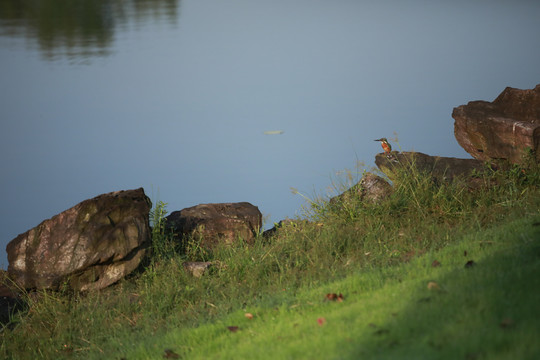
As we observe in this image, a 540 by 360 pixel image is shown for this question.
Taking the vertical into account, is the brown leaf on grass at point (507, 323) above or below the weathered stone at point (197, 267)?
above

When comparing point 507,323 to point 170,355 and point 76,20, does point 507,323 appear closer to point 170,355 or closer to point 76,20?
point 170,355

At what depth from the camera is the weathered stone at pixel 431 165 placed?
7.15 meters

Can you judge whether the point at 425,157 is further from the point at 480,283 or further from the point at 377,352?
the point at 377,352

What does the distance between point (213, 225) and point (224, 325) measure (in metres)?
2.93

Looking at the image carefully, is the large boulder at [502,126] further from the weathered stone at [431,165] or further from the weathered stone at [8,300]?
the weathered stone at [8,300]

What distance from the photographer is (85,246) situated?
6.07m

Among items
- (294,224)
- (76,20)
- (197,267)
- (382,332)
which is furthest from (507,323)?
(76,20)

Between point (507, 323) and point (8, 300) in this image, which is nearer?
point (507, 323)

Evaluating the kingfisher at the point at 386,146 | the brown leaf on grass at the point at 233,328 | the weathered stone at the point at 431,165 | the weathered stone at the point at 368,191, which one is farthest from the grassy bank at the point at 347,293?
the kingfisher at the point at 386,146

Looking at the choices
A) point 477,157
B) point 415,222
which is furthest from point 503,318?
point 477,157

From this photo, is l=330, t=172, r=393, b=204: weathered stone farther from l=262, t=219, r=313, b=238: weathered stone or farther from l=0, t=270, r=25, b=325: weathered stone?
l=0, t=270, r=25, b=325: weathered stone

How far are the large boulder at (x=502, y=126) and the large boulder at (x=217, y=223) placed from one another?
3233 mm

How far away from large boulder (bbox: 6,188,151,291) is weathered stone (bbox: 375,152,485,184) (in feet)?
10.0

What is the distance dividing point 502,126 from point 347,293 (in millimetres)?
4241
